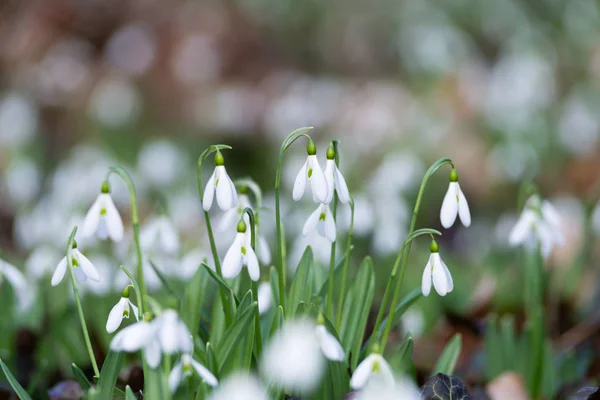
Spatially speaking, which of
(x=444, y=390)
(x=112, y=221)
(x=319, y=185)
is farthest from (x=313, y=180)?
(x=444, y=390)

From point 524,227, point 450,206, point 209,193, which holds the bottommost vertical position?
point 209,193

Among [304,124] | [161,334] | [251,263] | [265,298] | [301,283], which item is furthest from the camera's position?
[304,124]

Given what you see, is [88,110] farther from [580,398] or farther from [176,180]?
[580,398]

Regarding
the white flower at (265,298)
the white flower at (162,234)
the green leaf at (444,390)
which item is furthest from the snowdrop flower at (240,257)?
the white flower at (162,234)

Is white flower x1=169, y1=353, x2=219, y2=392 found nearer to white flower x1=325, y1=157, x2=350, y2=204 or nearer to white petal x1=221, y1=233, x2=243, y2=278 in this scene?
white petal x1=221, y1=233, x2=243, y2=278

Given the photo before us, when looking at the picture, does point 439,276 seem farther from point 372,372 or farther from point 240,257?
point 240,257

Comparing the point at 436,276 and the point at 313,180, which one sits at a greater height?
the point at 313,180

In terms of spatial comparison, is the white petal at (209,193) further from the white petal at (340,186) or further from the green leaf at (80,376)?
the green leaf at (80,376)

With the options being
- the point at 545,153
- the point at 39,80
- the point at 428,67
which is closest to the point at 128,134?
the point at 39,80
